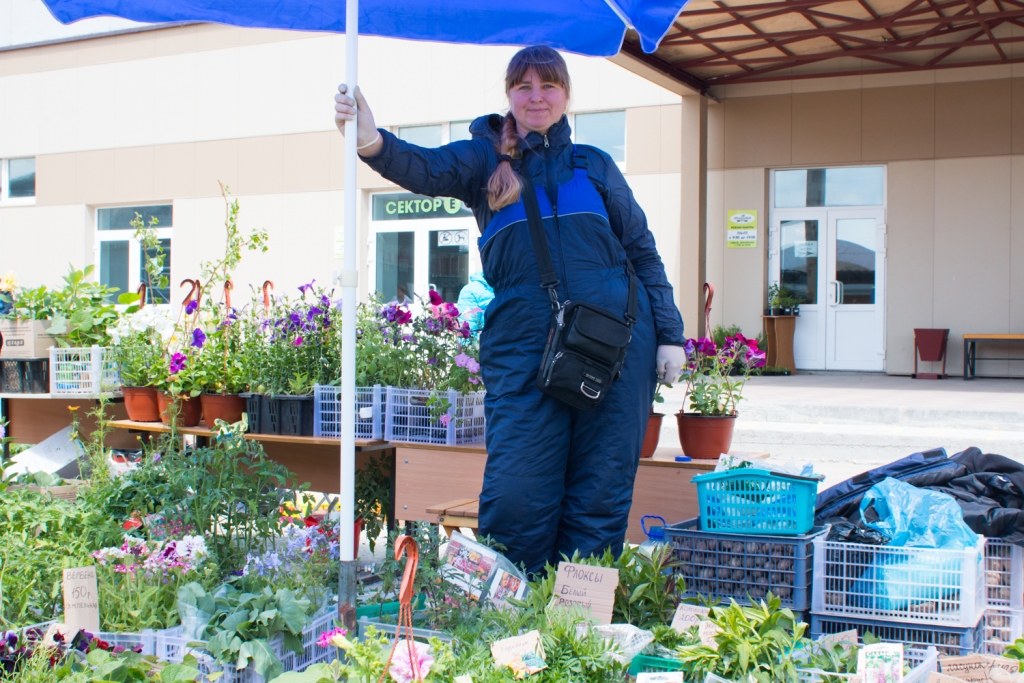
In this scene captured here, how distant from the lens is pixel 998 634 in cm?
261

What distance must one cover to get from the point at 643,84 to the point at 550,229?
1003 cm

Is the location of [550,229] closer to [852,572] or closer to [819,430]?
[852,572]

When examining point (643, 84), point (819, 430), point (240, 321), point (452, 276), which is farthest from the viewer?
point (452, 276)

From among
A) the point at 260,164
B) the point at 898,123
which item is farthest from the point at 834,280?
the point at 260,164

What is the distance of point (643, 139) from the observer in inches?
467

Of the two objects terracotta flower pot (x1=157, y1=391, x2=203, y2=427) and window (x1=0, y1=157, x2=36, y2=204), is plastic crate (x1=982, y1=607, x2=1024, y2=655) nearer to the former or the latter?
terracotta flower pot (x1=157, y1=391, x2=203, y2=427)

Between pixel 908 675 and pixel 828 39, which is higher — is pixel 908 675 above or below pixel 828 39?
below

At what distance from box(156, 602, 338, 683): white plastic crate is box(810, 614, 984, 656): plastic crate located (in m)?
1.24

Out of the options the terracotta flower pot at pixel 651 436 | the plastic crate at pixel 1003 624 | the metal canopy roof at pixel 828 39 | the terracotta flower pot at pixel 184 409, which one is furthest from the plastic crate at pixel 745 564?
the metal canopy roof at pixel 828 39

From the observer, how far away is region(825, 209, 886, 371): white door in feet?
37.3

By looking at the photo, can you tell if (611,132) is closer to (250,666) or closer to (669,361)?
(669,361)

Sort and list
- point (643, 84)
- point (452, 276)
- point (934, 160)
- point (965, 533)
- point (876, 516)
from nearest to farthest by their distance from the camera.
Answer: point (965, 533)
point (876, 516)
point (934, 160)
point (643, 84)
point (452, 276)

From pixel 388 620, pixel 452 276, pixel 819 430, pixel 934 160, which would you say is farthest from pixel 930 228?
pixel 388 620

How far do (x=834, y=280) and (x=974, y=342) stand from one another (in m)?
Result: 1.80
